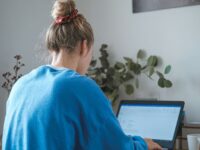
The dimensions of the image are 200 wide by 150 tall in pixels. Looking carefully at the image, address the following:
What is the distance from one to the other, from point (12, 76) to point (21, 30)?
0.33 meters

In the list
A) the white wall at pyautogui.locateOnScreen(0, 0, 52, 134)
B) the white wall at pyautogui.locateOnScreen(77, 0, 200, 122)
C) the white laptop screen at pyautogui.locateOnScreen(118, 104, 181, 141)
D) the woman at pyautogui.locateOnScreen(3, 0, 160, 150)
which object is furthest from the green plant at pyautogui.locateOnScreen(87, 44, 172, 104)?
the woman at pyautogui.locateOnScreen(3, 0, 160, 150)

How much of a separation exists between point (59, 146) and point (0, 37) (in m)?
1.71

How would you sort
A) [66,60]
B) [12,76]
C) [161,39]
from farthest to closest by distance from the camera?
[12,76]
[161,39]
[66,60]

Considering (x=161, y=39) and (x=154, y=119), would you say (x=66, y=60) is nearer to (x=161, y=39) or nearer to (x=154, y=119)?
(x=154, y=119)

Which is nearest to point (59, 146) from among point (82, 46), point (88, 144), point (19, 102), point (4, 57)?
point (88, 144)

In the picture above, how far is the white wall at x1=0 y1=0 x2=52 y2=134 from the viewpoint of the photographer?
2.48 m

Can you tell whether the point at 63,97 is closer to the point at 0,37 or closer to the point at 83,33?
the point at 83,33

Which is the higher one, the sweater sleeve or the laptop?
the sweater sleeve

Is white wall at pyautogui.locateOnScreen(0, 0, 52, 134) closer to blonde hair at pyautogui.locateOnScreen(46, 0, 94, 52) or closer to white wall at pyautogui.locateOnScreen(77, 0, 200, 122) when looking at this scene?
white wall at pyautogui.locateOnScreen(77, 0, 200, 122)

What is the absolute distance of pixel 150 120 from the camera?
182cm

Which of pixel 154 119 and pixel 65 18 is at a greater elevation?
pixel 65 18

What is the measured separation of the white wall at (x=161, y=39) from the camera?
1966mm

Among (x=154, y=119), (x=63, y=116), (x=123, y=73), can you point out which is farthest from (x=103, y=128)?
(x=123, y=73)

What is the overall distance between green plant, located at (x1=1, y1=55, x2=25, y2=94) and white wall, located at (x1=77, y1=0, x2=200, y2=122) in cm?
57
